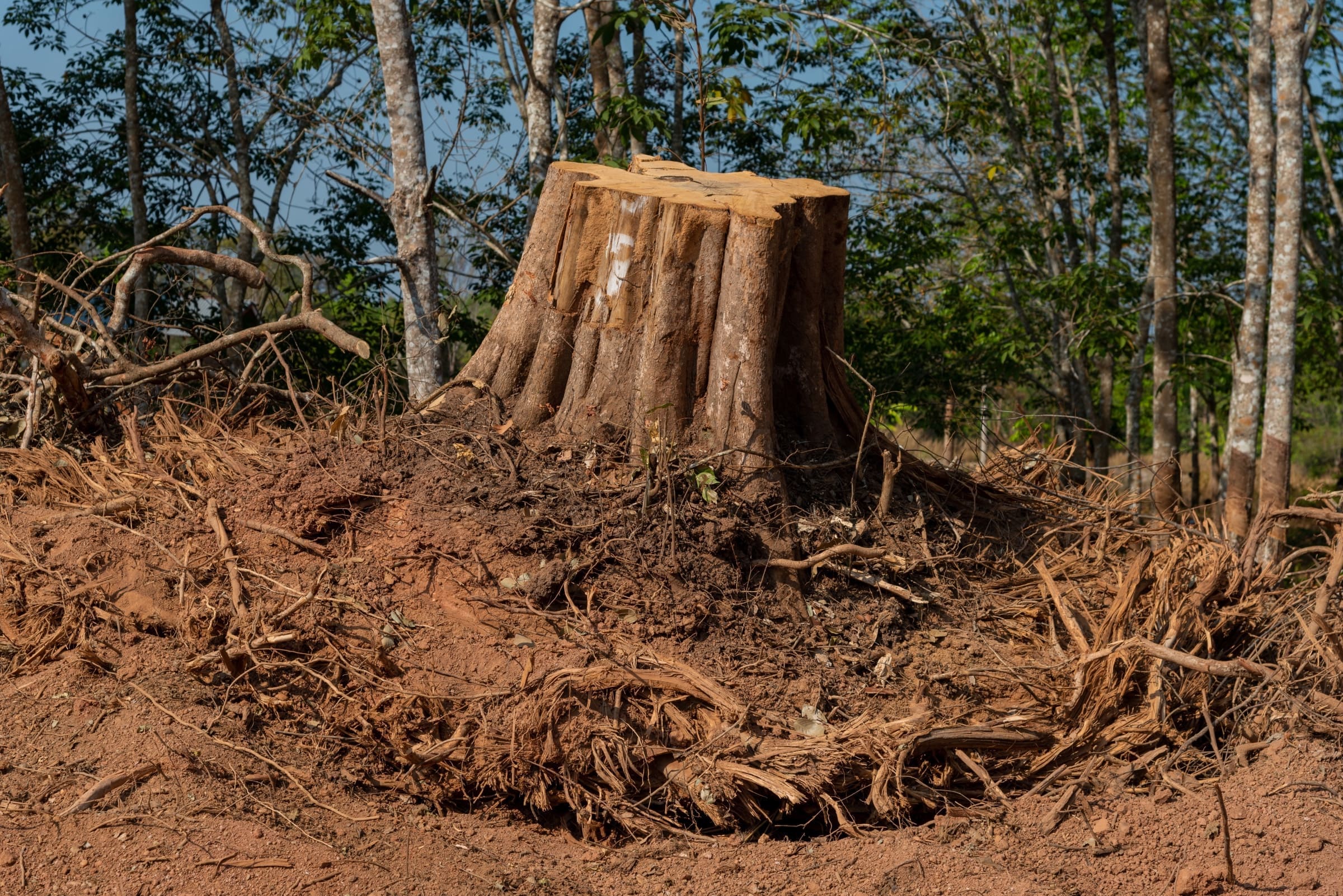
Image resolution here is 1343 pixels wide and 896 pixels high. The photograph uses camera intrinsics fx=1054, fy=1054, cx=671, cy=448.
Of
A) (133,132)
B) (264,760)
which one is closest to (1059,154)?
(133,132)

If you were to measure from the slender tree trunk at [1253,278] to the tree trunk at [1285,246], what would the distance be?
0.29 ft

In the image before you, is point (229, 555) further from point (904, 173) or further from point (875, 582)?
point (904, 173)

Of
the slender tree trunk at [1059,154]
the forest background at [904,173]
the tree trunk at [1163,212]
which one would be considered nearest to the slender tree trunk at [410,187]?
the forest background at [904,173]

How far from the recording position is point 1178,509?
13.8ft

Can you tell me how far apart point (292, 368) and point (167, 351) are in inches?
89.0

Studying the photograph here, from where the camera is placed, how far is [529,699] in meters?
3.09

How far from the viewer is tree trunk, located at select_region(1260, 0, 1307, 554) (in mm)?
7395

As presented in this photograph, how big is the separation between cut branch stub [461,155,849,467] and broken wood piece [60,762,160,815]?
1632mm

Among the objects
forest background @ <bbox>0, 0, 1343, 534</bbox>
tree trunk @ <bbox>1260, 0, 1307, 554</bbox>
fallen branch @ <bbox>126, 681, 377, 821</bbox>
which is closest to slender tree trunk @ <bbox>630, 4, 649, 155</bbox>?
forest background @ <bbox>0, 0, 1343, 534</bbox>

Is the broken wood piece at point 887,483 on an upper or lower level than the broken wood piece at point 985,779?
upper

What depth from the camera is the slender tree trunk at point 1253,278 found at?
7.59 meters

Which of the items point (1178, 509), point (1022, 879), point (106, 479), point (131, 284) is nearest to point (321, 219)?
point (131, 284)

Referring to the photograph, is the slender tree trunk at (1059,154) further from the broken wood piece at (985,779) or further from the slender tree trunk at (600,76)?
the broken wood piece at (985,779)

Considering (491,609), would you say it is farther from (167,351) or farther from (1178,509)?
(167,351)
